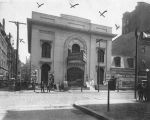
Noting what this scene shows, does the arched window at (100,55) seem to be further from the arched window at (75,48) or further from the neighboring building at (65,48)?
the arched window at (75,48)

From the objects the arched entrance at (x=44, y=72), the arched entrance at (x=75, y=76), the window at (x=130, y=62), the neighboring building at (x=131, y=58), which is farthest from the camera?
the window at (x=130, y=62)

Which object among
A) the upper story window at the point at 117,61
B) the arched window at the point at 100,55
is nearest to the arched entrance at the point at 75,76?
the arched window at the point at 100,55

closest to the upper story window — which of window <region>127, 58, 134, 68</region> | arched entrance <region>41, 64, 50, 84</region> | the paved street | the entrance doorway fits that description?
window <region>127, 58, 134, 68</region>

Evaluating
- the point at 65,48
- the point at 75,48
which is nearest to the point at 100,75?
the point at 75,48

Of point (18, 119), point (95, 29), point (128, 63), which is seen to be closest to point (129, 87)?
point (128, 63)

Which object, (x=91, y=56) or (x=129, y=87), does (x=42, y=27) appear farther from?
(x=129, y=87)

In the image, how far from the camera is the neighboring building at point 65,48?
93.2 ft

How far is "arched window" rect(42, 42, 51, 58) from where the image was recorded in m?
29.2

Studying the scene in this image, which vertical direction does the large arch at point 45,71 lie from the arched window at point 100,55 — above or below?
below

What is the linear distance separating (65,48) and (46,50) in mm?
2926

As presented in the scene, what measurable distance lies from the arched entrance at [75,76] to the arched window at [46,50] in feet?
13.1

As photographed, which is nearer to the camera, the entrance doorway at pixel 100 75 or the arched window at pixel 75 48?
the arched window at pixel 75 48

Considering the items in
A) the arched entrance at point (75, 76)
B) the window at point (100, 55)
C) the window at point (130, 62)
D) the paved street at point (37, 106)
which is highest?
the window at point (100, 55)

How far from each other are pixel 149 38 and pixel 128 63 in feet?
21.1
